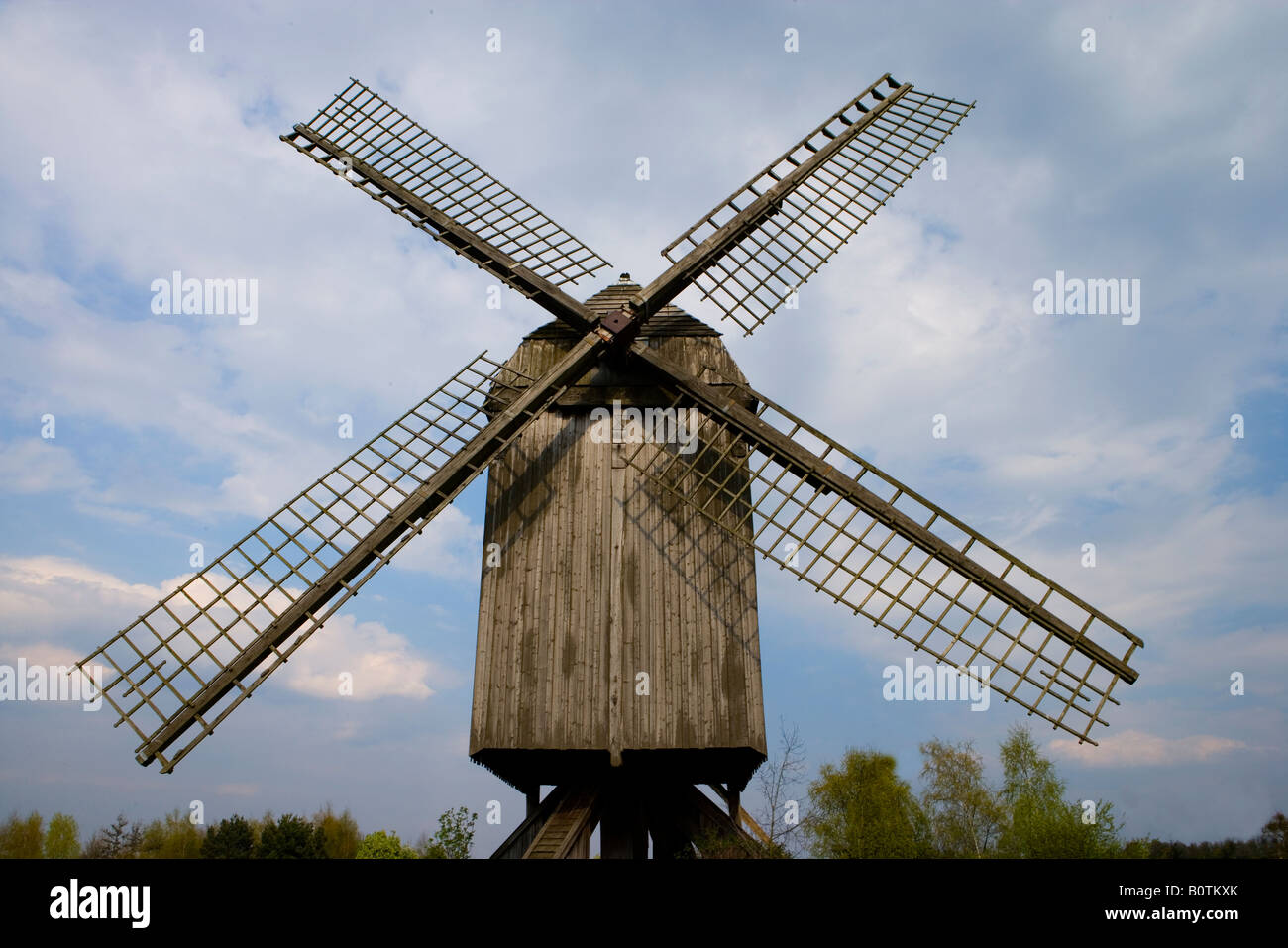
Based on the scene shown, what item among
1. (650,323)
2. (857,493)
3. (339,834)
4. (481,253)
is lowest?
(339,834)

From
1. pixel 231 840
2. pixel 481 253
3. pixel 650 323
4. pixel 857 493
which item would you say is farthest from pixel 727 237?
pixel 231 840

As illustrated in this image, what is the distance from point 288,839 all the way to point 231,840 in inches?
181

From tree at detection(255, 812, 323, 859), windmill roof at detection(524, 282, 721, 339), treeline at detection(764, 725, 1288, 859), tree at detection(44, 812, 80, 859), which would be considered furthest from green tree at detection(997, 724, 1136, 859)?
tree at detection(44, 812, 80, 859)

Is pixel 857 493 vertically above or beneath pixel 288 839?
above

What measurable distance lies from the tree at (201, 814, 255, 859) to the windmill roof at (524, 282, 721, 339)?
109 feet

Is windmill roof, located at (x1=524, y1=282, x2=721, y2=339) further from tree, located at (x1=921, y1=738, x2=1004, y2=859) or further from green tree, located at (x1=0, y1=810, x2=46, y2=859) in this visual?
green tree, located at (x1=0, y1=810, x2=46, y2=859)

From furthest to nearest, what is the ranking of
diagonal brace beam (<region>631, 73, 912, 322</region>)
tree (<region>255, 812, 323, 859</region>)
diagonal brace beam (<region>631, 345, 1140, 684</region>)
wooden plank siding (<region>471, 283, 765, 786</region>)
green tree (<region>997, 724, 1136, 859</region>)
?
1. tree (<region>255, 812, 323, 859</region>)
2. green tree (<region>997, 724, 1136, 859</region>)
3. diagonal brace beam (<region>631, 73, 912, 322</region>)
4. wooden plank siding (<region>471, 283, 765, 786</region>)
5. diagonal brace beam (<region>631, 345, 1140, 684</region>)

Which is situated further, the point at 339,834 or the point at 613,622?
the point at 339,834

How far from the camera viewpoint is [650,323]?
11758 mm

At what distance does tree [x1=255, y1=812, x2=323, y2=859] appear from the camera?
108ft

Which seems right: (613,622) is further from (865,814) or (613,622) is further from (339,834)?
(339,834)

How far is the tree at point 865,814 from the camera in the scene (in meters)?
13.2
